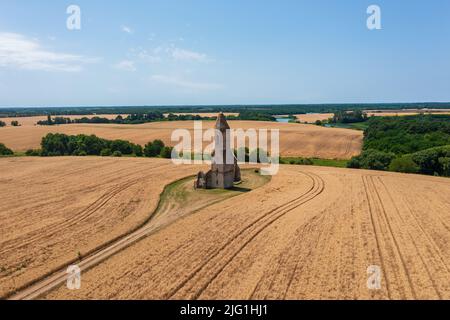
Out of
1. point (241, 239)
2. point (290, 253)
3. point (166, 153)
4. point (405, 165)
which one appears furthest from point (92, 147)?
point (290, 253)

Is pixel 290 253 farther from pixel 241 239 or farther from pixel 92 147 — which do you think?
pixel 92 147

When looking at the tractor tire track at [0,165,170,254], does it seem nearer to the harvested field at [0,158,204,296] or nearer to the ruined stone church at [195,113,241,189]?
the harvested field at [0,158,204,296]

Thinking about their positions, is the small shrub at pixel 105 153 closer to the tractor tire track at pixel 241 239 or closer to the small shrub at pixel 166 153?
the small shrub at pixel 166 153

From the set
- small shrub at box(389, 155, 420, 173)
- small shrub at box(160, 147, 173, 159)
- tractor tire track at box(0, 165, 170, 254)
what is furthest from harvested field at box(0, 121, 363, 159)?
tractor tire track at box(0, 165, 170, 254)

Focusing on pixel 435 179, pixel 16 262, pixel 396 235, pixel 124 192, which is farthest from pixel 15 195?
pixel 435 179

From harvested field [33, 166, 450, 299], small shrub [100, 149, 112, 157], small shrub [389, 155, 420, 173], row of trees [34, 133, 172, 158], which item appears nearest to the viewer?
harvested field [33, 166, 450, 299]

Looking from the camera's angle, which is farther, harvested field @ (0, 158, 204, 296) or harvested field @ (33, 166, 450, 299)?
harvested field @ (0, 158, 204, 296)
